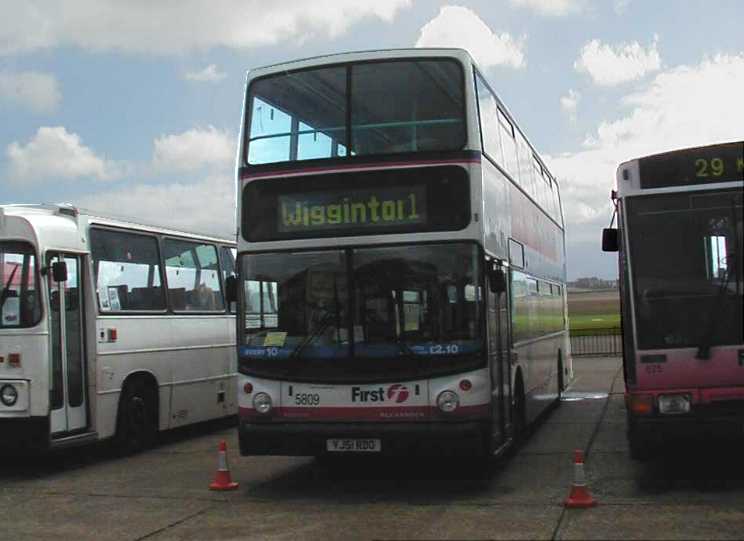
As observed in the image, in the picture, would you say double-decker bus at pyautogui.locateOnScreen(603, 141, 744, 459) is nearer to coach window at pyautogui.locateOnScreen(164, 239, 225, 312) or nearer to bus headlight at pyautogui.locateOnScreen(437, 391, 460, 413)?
bus headlight at pyautogui.locateOnScreen(437, 391, 460, 413)

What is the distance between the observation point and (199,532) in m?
8.54

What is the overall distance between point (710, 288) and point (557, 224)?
34.7 ft

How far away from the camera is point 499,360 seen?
35.0 ft

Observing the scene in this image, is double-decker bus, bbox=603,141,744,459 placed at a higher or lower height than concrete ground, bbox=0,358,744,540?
higher

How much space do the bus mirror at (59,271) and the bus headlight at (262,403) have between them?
3.29 meters

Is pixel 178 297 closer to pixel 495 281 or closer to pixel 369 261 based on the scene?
pixel 369 261

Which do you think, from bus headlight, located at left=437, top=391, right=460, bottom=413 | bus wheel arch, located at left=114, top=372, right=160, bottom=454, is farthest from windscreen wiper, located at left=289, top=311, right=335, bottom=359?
bus wheel arch, located at left=114, top=372, right=160, bottom=454

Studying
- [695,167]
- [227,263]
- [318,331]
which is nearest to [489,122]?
[695,167]

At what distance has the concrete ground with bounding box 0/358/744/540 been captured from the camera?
827 cm

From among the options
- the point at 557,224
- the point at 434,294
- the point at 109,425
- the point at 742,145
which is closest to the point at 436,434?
the point at 434,294

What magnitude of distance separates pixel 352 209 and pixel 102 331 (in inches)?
173

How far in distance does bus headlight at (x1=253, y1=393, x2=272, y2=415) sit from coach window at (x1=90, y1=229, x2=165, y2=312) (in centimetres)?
364

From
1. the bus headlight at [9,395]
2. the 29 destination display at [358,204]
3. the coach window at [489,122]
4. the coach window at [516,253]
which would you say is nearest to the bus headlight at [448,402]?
the 29 destination display at [358,204]

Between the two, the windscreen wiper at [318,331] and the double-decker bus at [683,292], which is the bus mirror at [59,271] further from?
the double-decker bus at [683,292]
